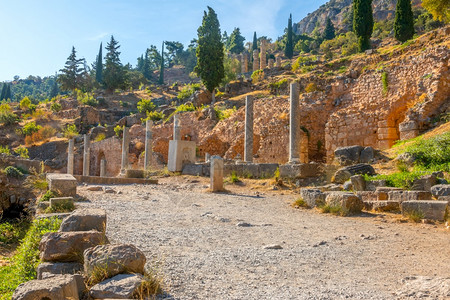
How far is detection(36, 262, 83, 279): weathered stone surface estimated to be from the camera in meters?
3.66

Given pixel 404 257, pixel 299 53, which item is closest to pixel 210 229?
pixel 404 257

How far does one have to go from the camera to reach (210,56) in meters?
36.7

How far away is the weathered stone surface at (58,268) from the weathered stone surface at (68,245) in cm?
10

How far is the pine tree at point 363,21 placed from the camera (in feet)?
126

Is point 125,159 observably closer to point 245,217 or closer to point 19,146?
point 245,217

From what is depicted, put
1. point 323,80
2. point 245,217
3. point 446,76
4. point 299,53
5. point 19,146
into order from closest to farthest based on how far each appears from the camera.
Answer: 1. point 245,217
2. point 446,76
3. point 323,80
4. point 19,146
5. point 299,53

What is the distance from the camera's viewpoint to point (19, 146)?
134ft

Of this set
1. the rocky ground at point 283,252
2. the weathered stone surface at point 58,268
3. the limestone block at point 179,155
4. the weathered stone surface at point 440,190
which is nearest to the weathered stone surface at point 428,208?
the rocky ground at point 283,252

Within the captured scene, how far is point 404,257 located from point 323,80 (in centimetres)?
2570

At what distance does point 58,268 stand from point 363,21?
4114 centimetres

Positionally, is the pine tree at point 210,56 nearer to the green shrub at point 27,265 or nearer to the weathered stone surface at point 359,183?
the weathered stone surface at point 359,183

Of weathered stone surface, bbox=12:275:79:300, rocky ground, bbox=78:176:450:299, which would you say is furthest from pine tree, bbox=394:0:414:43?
weathered stone surface, bbox=12:275:79:300

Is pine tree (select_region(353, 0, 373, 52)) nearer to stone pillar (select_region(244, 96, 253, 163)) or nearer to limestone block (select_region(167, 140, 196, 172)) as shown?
stone pillar (select_region(244, 96, 253, 163))

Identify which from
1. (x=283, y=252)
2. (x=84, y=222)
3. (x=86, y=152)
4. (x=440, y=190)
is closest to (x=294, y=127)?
(x=440, y=190)
